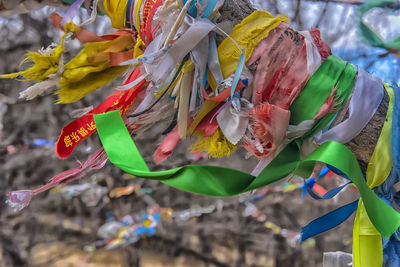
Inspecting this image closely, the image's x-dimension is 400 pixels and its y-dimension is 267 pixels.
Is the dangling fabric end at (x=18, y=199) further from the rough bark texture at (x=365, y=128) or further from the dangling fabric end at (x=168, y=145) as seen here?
the rough bark texture at (x=365, y=128)

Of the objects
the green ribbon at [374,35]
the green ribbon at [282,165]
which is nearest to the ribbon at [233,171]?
the green ribbon at [282,165]

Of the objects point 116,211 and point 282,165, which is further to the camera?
point 116,211

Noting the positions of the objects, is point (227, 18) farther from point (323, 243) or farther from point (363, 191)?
point (323, 243)

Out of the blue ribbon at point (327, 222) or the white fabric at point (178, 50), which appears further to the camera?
the blue ribbon at point (327, 222)

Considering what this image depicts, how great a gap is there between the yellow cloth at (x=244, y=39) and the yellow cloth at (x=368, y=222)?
0.22 meters

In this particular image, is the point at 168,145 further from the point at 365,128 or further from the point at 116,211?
the point at 116,211

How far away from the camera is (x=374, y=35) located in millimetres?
699

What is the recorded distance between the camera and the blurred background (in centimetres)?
250

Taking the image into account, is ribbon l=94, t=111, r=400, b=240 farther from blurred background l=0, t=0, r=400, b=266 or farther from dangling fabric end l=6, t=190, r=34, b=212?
blurred background l=0, t=0, r=400, b=266

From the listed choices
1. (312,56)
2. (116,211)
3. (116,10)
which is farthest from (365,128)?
(116,211)

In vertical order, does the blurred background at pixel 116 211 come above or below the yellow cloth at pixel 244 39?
below

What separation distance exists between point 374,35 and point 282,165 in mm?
324

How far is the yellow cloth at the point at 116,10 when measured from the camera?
62cm

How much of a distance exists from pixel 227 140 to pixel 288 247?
299 centimetres
